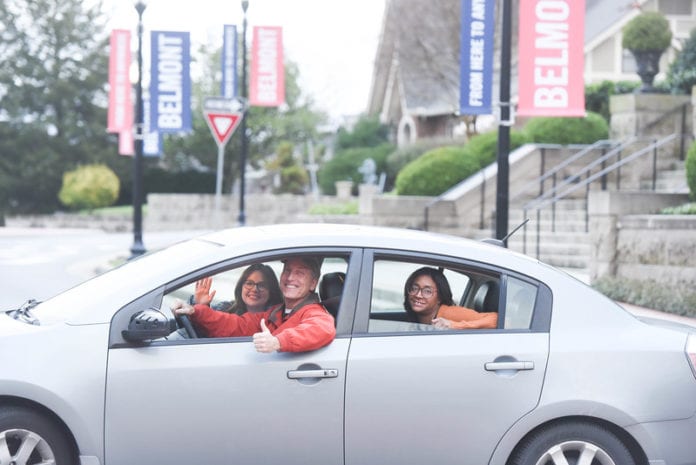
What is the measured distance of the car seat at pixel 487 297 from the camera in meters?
5.58

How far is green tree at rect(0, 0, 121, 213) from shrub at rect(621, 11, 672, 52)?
117 ft

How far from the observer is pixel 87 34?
54469 mm

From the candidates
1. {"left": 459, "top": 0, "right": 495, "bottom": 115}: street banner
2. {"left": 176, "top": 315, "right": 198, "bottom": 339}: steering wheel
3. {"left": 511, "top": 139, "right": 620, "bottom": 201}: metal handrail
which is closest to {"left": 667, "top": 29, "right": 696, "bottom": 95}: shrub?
{"left": 511, "top": 139, "right": 620, "bottom": 201}: metal handrail

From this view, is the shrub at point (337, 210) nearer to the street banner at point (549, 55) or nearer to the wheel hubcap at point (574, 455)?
the street banner at point (549, 55)

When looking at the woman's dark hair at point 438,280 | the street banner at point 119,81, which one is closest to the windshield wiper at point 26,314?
the woman's dark hair at point 438,280

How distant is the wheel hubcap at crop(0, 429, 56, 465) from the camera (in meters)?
4.80

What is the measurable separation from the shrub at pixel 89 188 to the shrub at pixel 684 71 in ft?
103

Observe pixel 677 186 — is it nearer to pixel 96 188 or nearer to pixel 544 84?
pixel 544 84

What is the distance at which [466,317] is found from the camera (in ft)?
18.5

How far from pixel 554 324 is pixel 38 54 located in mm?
52311

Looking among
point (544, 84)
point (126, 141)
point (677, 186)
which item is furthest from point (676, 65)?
point (126, 141)

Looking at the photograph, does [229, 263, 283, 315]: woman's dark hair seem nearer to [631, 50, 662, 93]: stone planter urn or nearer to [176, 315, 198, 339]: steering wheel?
[176, 315, 198, 339]: steering wheel

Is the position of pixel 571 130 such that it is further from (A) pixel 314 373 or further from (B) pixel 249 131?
(B) pixel 249 131

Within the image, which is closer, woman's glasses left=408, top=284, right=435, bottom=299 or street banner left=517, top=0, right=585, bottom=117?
woman's glasses left=408, top=284, right=435, bottom=299
